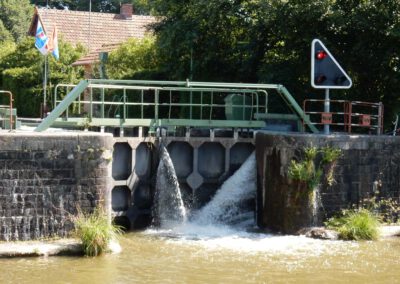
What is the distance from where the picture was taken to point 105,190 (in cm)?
1441

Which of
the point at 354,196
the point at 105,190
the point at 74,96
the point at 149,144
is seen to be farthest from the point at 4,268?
the point at 354,196

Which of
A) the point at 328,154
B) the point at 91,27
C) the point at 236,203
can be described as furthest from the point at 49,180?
the point at 91,27

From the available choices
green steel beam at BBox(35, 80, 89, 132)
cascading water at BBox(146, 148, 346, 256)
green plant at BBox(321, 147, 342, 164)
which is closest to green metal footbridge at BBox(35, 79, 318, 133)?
green steel beam at BBox(35, 80, 89, 132)

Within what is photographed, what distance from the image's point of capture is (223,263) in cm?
1312

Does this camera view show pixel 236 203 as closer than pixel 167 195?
No

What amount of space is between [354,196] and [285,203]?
1.52 m

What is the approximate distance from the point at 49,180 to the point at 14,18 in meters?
51.8

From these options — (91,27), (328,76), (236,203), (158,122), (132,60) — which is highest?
(91,27)

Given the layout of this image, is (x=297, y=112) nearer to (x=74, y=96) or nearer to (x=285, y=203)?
(x=285, y=203)

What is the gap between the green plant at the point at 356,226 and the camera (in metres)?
15.3

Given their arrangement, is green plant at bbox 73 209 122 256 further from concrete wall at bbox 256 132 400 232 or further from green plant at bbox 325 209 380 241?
green plant at bbox 325 209 380 241

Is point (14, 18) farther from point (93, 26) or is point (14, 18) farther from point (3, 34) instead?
point (93, 26)

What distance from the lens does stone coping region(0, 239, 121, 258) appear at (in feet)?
43.2

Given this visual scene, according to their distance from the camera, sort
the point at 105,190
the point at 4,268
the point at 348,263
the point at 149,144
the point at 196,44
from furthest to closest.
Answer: the point at 196,44 < the point at 149,144 < the point at 105,190 < the point at 348,263 < the point at 4,268
